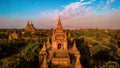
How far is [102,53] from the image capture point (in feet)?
104

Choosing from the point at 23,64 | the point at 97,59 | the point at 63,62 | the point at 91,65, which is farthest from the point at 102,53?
the point at 23,64

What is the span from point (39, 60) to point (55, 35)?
413 centimetres

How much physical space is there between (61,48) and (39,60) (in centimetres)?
354

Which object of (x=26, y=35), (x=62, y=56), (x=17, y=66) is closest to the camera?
(x=17, y=66)

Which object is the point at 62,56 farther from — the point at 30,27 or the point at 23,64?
the point at 30,27

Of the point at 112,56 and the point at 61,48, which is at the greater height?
the point at 61,48

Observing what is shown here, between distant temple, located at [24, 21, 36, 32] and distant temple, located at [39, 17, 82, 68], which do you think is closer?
distant temple, located at [39, 17, 82, 68]

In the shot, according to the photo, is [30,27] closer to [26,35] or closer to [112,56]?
[26,35]

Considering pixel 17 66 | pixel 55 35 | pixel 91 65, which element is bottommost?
pixel 91 65

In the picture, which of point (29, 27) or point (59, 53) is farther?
point (29, 27)

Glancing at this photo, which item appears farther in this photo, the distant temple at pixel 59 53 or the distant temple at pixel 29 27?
the distant temple at pixel 29 27

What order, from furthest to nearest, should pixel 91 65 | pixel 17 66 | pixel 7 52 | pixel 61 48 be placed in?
pixel 7 52
pixel 91 65
pixel 61 48
pixel 17 66

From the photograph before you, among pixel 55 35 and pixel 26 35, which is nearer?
pixel 55 35

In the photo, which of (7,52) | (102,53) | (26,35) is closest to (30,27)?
(26,35)
